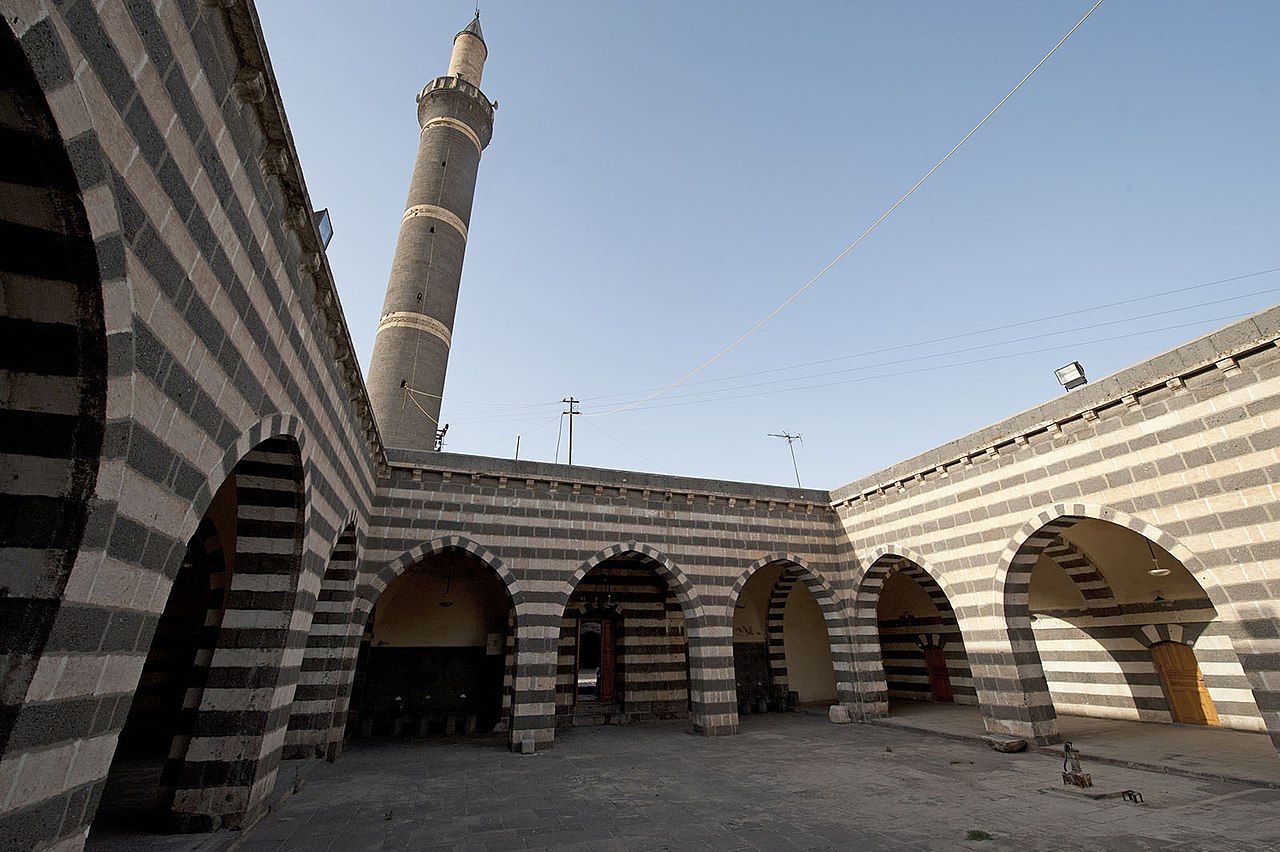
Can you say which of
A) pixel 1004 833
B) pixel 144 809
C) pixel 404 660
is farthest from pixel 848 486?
pixel 144 809

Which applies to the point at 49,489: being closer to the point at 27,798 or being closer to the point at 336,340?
the point at 27,798

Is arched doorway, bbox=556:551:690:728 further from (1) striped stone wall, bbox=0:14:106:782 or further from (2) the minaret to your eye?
(1) striped stone wall, bbox=0:14:106:782

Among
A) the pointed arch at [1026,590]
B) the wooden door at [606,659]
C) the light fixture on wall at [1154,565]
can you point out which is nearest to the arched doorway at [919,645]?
the pointed arch at [1026,590]

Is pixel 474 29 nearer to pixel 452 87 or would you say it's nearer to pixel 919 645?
pixel 452 87

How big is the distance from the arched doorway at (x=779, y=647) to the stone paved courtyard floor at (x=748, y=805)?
6.19 meters

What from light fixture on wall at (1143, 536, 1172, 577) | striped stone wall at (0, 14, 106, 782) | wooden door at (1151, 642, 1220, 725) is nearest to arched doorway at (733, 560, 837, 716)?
wooden door at (1151, 642, 1220, 725)

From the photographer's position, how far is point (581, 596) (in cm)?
1492

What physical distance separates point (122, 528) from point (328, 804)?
5.69 m

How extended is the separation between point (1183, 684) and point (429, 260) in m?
21.1

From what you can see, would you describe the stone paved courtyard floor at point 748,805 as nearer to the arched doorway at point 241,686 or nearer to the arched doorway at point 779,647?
the arched doorway at point 241,686

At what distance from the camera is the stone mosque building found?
2.70 meters

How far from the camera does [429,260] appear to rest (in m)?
17.6

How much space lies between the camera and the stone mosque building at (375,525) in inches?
106

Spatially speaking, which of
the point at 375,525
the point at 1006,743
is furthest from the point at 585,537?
the point at 1006,743
